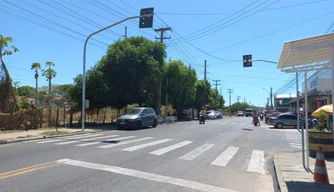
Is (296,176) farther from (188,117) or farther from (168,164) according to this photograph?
(188,117)

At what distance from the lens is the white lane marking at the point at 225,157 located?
9555mm

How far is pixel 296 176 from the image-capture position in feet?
25.1

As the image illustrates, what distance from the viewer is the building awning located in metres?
7.09

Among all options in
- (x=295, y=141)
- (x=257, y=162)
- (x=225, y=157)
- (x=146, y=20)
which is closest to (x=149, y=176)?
(x=225, y=157)

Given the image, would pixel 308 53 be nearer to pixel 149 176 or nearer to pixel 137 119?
pixel 149 176

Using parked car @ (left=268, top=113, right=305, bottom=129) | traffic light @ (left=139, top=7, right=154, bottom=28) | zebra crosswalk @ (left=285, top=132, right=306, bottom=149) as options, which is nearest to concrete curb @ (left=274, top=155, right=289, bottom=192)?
zebra crosswalk @ (left=285, top=132, right=306, bottom=149)

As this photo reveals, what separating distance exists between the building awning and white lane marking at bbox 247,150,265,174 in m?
3.05

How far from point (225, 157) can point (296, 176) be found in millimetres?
3295

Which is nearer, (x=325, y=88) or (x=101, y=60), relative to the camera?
(x=325, y=88)

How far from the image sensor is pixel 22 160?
30.2 feet

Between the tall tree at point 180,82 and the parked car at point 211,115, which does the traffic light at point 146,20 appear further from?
the parked car at point 211,115

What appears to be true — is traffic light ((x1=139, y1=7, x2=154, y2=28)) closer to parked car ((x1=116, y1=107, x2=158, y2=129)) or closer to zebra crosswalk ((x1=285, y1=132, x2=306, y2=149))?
parked car ((x1=116, y1=107, x2=158, y2=129))

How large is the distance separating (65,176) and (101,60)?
23804mm

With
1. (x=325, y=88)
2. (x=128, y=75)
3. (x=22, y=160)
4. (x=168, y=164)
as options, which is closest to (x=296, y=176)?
(x=168, y=164)
